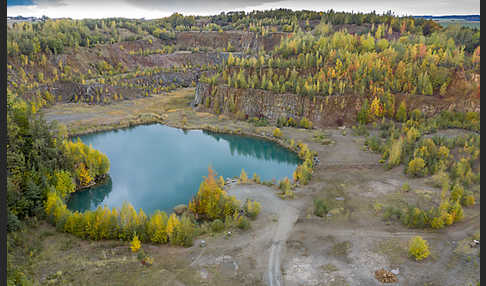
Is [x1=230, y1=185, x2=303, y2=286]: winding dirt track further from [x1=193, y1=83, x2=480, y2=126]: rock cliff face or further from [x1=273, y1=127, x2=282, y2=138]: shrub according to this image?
[x1=193, y1=83, x2=480, y2=126]: rock cliff face

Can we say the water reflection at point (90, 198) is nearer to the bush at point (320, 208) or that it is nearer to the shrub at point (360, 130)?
the bush at point (320, 208)

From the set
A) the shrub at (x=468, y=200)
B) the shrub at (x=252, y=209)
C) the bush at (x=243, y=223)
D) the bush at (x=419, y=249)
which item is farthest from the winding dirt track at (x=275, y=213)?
the shrub at (x=468, y=200)

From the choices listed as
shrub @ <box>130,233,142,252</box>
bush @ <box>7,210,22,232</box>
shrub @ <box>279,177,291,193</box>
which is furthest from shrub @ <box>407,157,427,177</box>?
bush @ <box>7,210,22,232</box>

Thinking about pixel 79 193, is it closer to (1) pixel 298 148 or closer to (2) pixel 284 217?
(2) pixel 284 217

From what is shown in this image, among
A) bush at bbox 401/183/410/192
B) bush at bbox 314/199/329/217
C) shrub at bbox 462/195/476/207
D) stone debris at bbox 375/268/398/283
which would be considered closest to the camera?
stone debris at bbox 375/268/398/283

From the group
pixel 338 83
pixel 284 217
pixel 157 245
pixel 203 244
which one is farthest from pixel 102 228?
pixel 338 83

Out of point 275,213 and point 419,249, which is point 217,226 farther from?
point 419,249

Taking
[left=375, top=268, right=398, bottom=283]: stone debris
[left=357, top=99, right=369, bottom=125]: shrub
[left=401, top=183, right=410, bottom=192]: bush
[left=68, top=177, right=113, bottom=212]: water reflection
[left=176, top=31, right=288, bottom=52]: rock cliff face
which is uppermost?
[left=176, top=31, right=288, bottom=52]: rock cliff face
